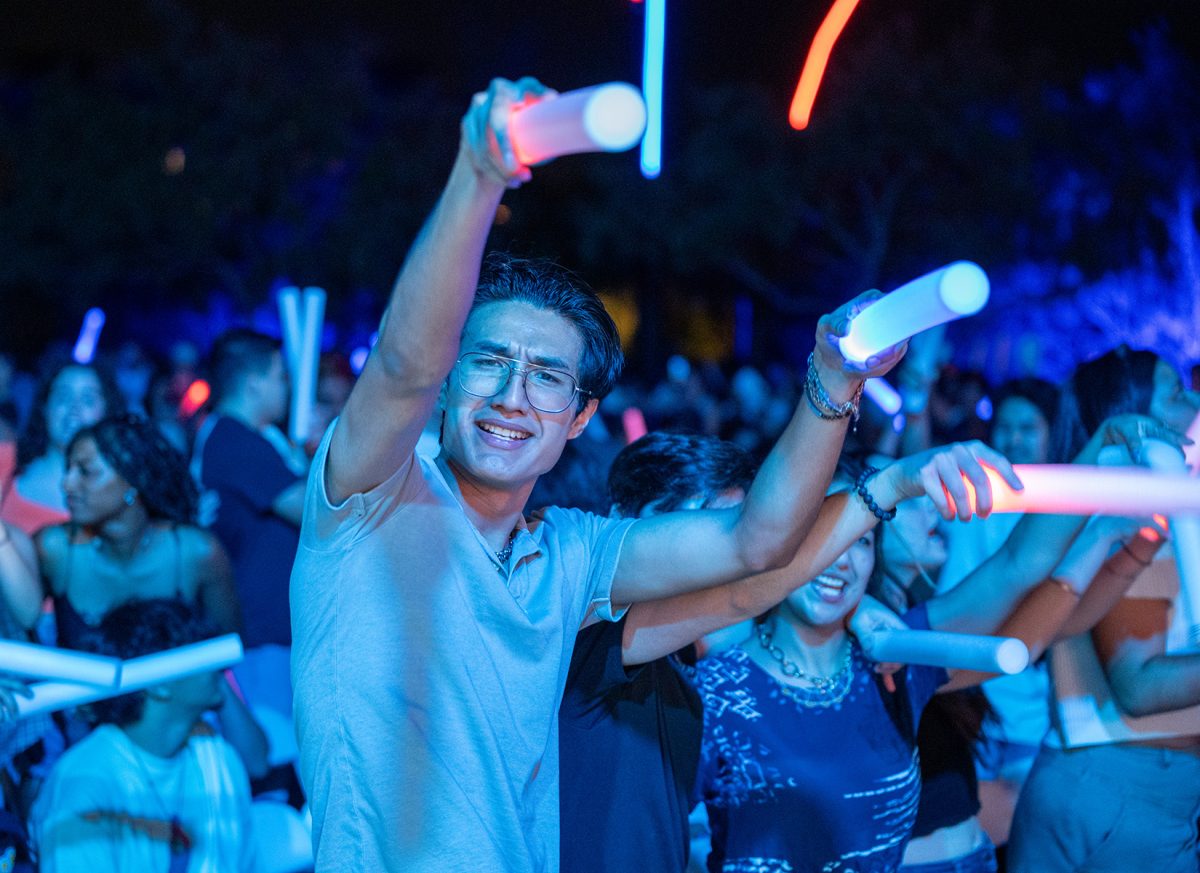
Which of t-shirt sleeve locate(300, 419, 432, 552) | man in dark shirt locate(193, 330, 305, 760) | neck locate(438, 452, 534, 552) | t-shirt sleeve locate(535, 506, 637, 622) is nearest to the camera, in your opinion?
t-shirt sleeve locate(300, 419, 432, 552)

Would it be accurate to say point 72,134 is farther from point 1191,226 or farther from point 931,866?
point 931,866

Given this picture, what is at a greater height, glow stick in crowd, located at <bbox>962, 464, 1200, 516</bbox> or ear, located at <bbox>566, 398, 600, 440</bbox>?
ear, located at <bbox>566, 398, 600, 440</bbox>

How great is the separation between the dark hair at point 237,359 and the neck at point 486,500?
11.5ft

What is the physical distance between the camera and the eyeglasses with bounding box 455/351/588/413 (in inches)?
78.1

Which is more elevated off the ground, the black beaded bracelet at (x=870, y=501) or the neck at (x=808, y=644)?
the black beaded bracelet at (x=870, y=501)

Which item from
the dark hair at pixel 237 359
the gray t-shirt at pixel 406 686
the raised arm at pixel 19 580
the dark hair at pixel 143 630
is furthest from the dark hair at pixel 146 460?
the gray t-shirt at pixel 406 686

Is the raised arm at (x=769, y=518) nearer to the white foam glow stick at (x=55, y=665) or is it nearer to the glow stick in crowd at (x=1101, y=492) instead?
the glow stick in crowd at (x=1101, y=492)

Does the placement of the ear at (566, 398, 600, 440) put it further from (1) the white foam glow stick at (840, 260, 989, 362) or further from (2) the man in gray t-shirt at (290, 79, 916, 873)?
(1) the white foam glow stick at (840, 260, 989, 362)

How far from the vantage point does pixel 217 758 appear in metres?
3.43

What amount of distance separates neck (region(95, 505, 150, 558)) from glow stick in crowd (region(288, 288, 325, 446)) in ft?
4.10

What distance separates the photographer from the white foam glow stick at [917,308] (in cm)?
146

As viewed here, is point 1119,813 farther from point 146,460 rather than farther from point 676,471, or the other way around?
point 146,460

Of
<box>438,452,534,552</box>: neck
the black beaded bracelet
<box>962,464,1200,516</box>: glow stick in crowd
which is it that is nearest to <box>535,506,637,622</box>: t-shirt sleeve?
<box>438,452,534,552</box>: neck

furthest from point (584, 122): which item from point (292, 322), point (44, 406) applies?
point (44, 406)
